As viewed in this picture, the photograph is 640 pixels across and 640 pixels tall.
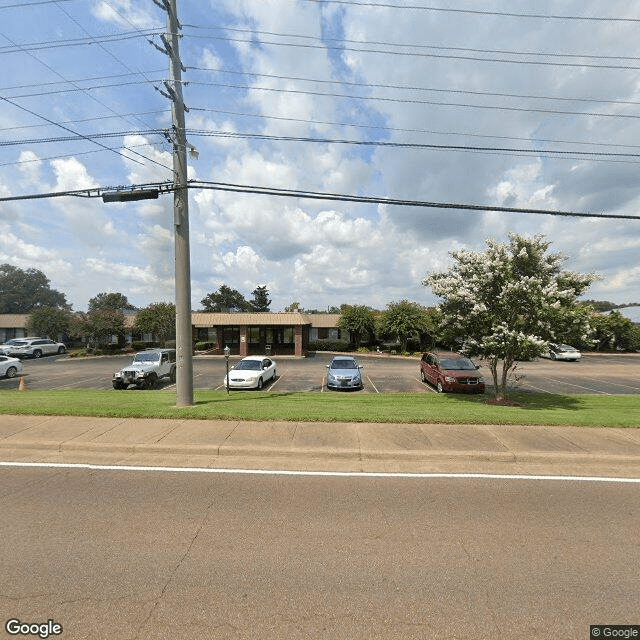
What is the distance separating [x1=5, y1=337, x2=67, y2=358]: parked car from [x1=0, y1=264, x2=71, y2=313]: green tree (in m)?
55.0

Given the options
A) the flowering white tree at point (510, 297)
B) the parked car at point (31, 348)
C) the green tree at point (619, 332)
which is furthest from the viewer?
the green tree at point (619, 332)

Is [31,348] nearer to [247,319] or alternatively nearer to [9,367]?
[9,367]

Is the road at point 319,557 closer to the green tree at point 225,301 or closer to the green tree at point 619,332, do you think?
the green tree at point 619,332

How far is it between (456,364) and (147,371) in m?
14.0

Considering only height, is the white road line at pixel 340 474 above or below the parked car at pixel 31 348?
below

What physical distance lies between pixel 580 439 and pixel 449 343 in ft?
20.2

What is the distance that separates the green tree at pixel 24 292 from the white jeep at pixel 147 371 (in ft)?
266

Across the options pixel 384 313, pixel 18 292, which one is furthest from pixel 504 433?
pixel 18 292

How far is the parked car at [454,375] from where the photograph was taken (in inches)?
591

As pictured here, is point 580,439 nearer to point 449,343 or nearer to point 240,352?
point 449,343

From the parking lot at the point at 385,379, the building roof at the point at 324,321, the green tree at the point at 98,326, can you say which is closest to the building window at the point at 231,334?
the building roof at the point at 324,321

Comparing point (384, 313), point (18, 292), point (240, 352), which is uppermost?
point (18, 292)

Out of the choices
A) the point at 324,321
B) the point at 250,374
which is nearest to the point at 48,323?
the point at 324,321

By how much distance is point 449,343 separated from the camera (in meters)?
13.3
